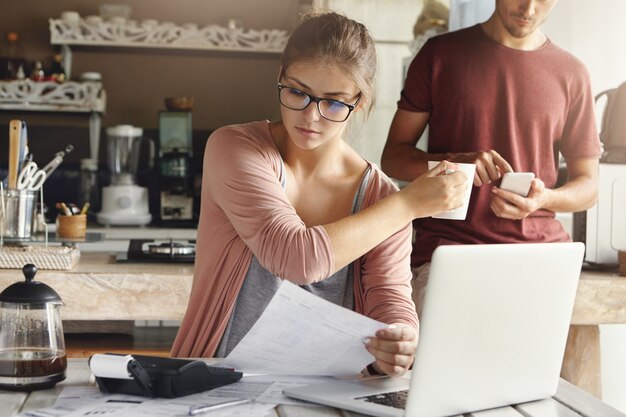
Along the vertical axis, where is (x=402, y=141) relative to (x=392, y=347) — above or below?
above

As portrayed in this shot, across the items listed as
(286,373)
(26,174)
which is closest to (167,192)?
(26,174)

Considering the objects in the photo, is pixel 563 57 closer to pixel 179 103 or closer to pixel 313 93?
pixel 313 93

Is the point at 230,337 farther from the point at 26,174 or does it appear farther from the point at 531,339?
the point at 26,174

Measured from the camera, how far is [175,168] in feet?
14.5

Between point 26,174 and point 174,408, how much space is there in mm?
1582

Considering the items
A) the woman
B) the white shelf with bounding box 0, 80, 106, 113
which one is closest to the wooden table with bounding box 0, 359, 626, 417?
the woman

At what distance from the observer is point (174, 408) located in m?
1.20

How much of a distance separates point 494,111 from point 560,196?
30 cm

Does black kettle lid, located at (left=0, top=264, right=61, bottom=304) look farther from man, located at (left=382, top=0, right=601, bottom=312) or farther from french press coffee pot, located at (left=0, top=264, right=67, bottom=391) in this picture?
man, located at (left=382, top=0, right=601, bottom=312)

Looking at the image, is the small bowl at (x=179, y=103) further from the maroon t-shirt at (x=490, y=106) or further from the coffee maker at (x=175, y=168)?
the maroon t-shirt at (x=490, y=106)

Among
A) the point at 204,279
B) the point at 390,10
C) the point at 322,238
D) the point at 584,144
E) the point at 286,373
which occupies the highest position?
the point at 390,10

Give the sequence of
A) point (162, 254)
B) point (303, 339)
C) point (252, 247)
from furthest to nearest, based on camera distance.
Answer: point (162, 254) → point (252, 247) → point (303, 339)

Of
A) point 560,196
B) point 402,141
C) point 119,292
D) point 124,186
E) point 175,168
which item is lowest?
point 119,292

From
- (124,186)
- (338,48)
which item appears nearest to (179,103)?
(124,186)
